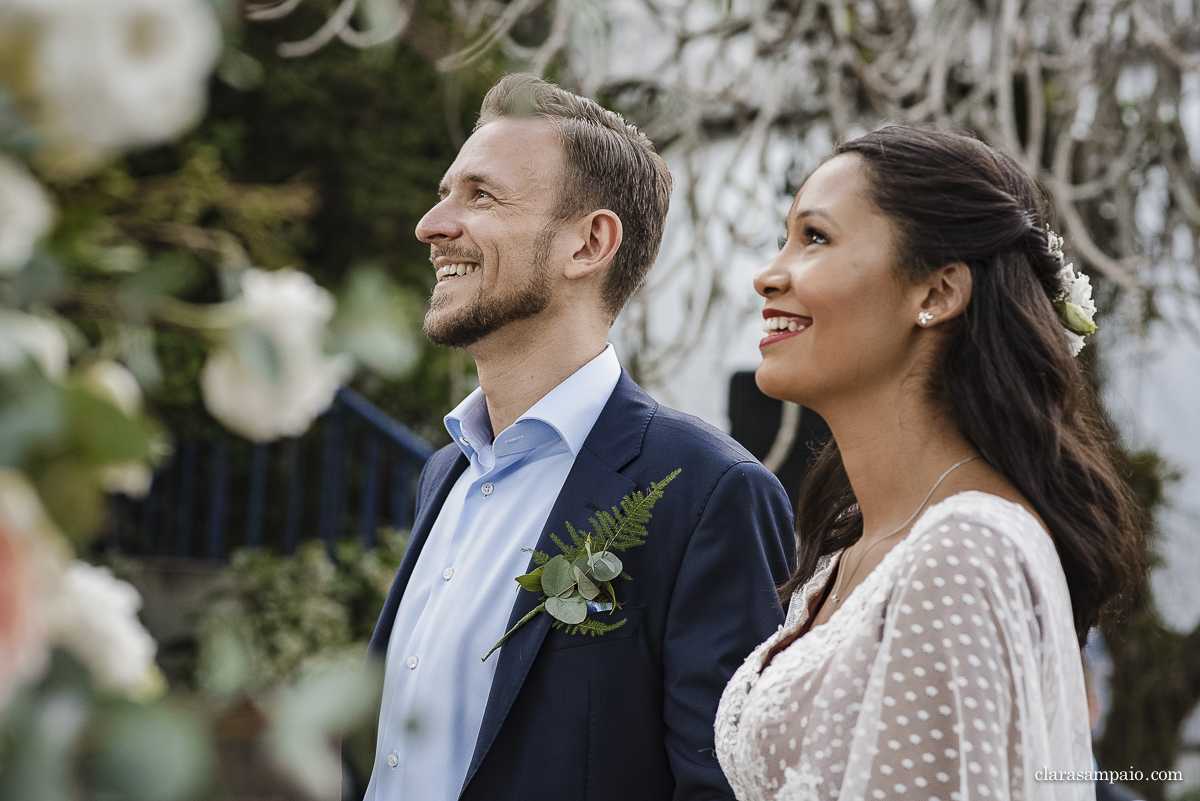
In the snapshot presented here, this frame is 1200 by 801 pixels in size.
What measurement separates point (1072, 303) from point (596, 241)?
817 millimetres

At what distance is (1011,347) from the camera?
1.35 meters

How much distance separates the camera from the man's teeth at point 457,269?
6.07 feet

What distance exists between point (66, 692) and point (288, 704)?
2.9 inches

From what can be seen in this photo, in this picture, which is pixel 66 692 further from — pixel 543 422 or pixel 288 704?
pixel 543 422

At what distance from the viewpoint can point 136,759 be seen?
347 mm

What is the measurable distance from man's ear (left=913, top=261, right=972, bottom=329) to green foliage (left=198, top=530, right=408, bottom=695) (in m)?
2.84

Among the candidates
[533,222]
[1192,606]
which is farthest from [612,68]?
[1192,606]

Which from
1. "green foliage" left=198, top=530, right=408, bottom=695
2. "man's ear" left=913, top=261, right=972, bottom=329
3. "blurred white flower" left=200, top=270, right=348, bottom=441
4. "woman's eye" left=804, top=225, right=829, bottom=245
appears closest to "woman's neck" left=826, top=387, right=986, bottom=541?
"man's ear" left=913, top=261, right=972, bottom=329

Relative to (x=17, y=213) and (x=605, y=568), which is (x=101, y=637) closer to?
(x=17, y=213)

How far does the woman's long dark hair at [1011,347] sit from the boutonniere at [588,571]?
45 cm

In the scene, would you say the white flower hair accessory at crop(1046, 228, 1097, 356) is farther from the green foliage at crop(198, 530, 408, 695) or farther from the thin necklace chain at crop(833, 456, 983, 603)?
the green foliage at crop(198, 530, 408, 695)

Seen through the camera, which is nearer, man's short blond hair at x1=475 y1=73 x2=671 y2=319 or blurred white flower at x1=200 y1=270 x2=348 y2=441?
blurred white flower at x1=200 y1=270 x2=348 y2=441

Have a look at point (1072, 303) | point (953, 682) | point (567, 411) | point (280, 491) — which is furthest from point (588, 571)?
point (280, 491)

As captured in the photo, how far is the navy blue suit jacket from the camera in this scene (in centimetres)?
147
